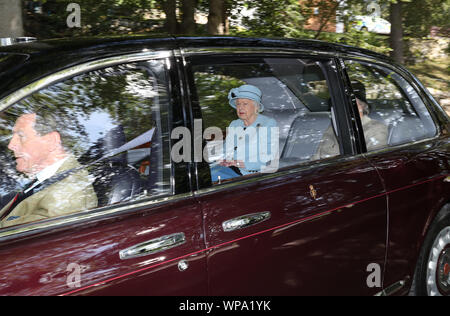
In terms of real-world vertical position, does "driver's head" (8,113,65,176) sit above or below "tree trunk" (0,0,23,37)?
below

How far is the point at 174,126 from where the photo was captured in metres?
2.36

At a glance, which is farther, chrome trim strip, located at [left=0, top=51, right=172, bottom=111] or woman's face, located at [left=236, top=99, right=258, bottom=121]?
woman's face, located at [left=236, top=99, right=258, bottom=121]

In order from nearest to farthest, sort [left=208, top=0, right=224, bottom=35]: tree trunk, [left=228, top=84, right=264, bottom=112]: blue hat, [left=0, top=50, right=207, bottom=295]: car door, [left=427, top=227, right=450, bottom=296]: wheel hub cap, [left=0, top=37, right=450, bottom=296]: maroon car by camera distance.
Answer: [left=0, top=50, right=207, bottom=295]: car door → [left=0, top=37, right=450, bottom=296]: maroon car → [left=228, top=84, right=264, bottom=112]: blue hat → [left=427, top=227, right=450, bottom=296]: wheel hub cap → [left=208, top=0, right=224, bottom=35]: tree trunk

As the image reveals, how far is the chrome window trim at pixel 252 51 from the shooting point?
2459 mm

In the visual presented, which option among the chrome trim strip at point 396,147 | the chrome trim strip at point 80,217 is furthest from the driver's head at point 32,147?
the chrome trim strip at point 396,147

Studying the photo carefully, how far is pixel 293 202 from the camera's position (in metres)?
2.70

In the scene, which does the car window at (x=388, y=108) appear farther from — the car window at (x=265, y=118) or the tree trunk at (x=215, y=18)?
the tree trunk at (x=215, y=18)

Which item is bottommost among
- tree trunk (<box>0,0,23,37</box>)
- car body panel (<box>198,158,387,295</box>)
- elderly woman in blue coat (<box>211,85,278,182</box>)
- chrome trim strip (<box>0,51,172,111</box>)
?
car body panel (<box>198,158,387,295</box>)

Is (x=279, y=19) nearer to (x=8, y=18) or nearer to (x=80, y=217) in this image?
(x=8, y=18)

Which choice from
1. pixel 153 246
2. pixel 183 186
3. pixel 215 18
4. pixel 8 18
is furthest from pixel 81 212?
pixel 215 18

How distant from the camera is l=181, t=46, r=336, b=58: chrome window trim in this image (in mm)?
2459

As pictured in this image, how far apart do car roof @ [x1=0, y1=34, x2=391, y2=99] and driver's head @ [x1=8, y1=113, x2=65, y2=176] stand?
0.63 ft

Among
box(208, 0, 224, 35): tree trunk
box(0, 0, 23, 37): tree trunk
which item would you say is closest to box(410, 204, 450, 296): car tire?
box(0, 0, 23, 37): tree trunk

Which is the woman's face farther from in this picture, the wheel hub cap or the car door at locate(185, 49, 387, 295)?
the wheel hub cap
